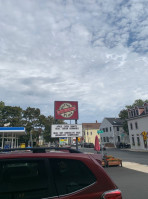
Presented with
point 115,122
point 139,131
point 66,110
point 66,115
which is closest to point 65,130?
point 66,115

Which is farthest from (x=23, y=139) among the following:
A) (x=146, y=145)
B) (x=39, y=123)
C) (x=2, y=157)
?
(x=2, y=157)

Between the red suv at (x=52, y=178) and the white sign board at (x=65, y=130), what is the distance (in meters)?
9.41

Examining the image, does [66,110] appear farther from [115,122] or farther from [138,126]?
[115,122]

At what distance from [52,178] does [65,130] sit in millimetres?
9726

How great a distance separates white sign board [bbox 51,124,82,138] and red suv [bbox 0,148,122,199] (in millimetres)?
9411

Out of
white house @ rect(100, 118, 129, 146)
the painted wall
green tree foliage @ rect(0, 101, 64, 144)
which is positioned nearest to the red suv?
the painted wall

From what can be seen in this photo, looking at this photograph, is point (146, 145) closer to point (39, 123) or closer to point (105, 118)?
point (105, 118)

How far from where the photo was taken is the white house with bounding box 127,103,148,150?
34312 millimetres

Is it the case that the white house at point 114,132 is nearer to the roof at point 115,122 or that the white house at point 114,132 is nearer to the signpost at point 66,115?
the roof at point 115,122

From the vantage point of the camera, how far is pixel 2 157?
2.15 metres

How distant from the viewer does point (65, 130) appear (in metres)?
11.7

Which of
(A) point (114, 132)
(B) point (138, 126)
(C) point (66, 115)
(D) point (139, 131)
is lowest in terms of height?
(A) point (114, 132)

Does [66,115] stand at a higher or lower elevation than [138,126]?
higher

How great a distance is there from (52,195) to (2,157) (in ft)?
A: 2.68
